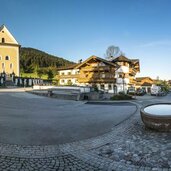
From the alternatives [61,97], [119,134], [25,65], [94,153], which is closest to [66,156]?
[94,153]

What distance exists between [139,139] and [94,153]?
7.20 ft

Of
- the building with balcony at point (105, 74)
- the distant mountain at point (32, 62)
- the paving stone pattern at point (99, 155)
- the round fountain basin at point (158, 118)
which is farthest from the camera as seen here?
the distant mountain at point (32, 62)

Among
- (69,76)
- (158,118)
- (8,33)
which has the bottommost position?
(158,118)

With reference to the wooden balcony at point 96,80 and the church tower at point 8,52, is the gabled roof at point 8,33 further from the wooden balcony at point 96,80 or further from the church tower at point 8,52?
the wooden balcony at point 96,80

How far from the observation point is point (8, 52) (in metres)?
62.1

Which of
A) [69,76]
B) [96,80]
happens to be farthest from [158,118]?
[69,76]

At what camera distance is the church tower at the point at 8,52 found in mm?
61375

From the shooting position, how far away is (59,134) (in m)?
9.28

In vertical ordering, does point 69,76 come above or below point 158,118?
above

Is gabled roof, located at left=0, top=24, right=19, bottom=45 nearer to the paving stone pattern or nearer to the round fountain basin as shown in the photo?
the round fountain basin

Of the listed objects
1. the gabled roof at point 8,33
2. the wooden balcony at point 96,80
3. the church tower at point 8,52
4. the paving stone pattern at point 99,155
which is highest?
the gabled roof at point 8,33

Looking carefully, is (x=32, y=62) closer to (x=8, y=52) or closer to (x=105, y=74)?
(x=8, y=52)

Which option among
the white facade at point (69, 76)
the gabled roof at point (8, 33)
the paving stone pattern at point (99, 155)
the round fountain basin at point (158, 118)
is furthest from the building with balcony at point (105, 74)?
the paving stone pattern at point (99, 155)

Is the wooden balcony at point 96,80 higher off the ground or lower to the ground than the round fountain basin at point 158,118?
higher
